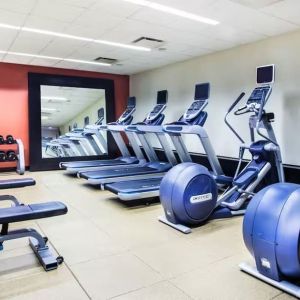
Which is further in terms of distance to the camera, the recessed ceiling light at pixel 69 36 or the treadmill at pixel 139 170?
the treadmill at pixel 139 170

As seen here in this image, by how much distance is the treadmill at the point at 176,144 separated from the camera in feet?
15.0

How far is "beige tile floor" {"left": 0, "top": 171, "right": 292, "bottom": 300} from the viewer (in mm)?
2293

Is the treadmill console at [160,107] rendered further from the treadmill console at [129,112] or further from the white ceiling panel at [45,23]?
the white ceiling panel at [45,23]

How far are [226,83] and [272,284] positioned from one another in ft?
14.8

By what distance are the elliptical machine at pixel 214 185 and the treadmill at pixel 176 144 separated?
76 cm

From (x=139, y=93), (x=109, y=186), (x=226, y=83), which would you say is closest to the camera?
(x=109, y=186)

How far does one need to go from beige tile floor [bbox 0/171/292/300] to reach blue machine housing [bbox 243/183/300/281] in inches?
7.0

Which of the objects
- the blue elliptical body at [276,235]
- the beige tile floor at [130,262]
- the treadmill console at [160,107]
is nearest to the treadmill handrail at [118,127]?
the treadmill console at [160,107]

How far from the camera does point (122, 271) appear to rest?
2.62m

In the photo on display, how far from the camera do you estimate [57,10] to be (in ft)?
13.1

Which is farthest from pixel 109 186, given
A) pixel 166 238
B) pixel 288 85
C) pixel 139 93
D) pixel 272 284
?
pixel 139 93

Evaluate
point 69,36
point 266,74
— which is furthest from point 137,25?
point 266,74

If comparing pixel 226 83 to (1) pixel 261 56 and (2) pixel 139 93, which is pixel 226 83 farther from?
(2) pixel 139 93

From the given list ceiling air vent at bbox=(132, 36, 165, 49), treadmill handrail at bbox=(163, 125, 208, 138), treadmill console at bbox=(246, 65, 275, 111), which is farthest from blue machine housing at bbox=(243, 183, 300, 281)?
ceiling air vent at bbox=(132, 36, 165, 49)
